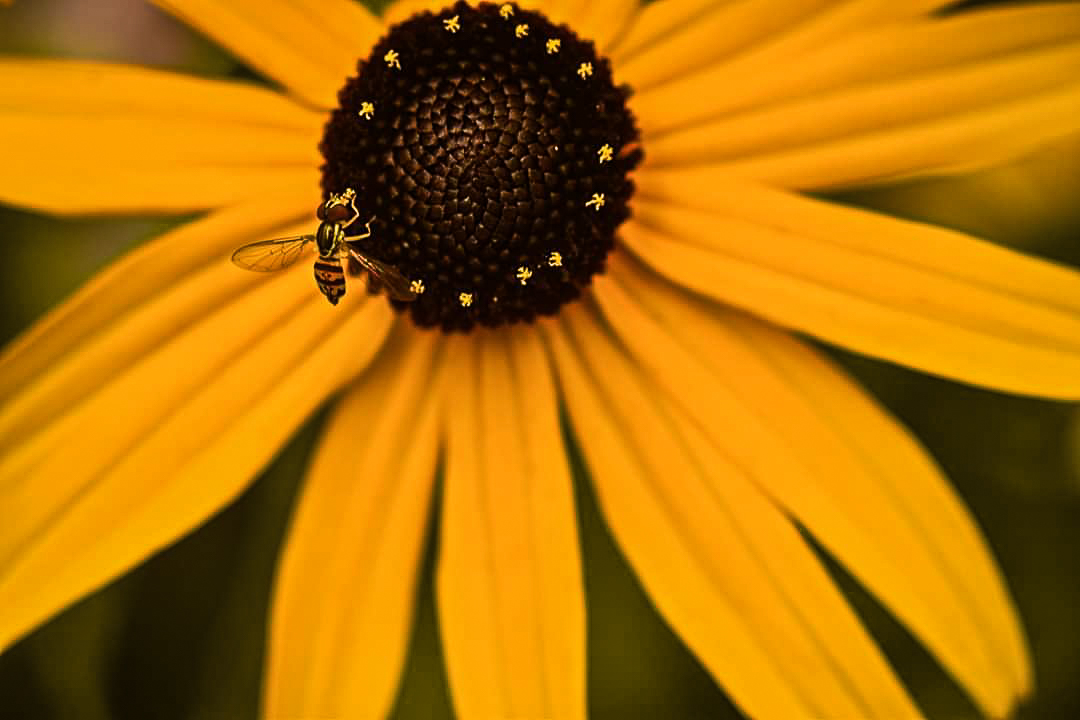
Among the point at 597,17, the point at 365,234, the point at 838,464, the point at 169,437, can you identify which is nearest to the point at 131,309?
the point at 169,437

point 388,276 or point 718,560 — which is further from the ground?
point 388,276

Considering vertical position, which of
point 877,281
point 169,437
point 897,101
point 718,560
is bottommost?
point 718,560

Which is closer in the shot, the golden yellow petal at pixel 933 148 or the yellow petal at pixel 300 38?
the golden yellow petal at pixel 933 148

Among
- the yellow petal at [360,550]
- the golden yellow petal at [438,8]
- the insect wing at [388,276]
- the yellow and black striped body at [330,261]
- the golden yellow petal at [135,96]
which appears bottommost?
the yellow petal at [360,550]

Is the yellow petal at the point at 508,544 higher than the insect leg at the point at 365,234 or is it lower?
lower

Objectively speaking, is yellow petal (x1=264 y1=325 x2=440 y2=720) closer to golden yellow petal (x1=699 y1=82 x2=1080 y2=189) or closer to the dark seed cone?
the dark seed cone

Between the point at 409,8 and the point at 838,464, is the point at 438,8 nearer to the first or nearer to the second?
the point at 409,8

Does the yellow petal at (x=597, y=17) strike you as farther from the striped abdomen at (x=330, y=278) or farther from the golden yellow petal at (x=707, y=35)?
the striped abdomen at (x=330, y=278)

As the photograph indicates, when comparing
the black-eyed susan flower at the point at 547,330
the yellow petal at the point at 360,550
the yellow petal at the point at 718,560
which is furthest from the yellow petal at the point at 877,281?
the yellow petal at the point at 360,550
